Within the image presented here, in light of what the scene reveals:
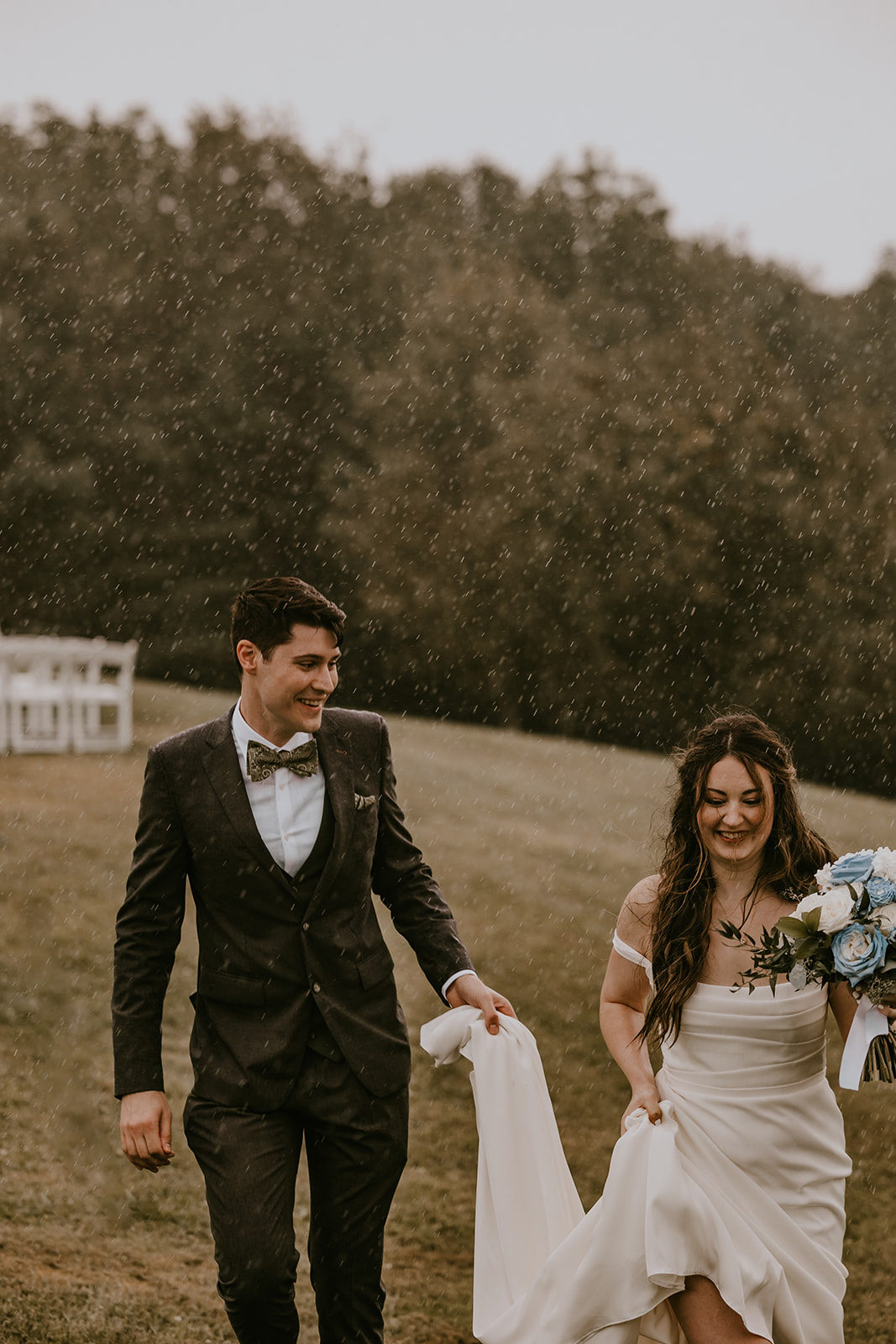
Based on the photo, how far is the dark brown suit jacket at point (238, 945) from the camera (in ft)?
11.8

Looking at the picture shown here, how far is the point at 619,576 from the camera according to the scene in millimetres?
21438

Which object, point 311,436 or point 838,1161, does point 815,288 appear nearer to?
point 311,436

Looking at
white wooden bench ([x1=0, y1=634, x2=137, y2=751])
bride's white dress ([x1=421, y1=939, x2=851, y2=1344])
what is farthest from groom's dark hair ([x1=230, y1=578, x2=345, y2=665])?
white wooden bench ([x1=0, y1=634, x2=137, y2=751])

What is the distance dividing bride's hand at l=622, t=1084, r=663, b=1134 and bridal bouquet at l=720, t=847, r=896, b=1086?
441 millimetres

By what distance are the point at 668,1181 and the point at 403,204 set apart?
29.1 metres

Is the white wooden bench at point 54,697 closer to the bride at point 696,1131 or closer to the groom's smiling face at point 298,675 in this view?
the groom's smiling face at point 298,675

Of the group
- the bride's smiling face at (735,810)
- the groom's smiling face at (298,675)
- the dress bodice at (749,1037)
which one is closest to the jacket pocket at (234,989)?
the groom's smiling face at (298,675)

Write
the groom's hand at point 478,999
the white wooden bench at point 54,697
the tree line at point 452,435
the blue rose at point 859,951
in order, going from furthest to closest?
1. the tree line at point 452,435
2. the white wooden bench at point 54,697
3. the groom's hand at point 478,999
4. the blue rose at point 859,951

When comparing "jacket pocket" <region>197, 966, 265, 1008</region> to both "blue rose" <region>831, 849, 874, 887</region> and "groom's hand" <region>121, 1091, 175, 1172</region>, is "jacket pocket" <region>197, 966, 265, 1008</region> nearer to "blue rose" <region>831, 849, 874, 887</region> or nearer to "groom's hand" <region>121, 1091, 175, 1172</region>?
"groom's hand" <region>121, 1091, 175, 1172</region>

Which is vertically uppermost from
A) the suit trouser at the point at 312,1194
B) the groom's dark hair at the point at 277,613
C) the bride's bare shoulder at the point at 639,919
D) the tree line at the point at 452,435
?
the tree line at the point at 452,435

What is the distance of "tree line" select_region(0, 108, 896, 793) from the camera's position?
69.2 ft

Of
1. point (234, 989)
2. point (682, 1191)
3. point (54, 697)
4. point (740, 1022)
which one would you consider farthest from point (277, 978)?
point (54, 697)

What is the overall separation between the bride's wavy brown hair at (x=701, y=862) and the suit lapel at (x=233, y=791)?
1052mm

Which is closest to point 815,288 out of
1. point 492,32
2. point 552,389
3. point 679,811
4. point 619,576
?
point 552,389
